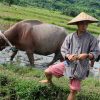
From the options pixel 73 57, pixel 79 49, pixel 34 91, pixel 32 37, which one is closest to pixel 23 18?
pixel 32 37

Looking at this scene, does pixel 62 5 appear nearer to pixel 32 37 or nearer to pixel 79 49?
pixel 32 37

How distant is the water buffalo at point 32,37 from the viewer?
43.3 feet

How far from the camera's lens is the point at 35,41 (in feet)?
43.8

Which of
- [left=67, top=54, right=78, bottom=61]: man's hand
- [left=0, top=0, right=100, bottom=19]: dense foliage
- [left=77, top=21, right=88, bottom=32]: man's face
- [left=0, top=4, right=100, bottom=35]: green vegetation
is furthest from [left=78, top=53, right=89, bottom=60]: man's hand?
[left=0, top=0, right=100, bottom=19]: dense foliage

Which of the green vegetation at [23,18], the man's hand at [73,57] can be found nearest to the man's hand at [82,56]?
the man's hand at [73,57]

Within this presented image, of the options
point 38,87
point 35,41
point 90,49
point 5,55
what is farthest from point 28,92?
point 5,55

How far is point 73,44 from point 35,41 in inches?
270

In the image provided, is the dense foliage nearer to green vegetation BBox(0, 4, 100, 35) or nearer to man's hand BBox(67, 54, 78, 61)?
green vegetation BBox(0, 4, 100, 35)

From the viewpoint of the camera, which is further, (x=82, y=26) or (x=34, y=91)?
(x=34, y=91)

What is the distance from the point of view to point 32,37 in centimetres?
1332

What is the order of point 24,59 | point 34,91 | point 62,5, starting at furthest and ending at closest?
point 62,5
point 24,59
point 34,91

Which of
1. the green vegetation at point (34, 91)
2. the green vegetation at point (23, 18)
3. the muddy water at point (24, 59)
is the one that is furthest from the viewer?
the green vegetation at point (23, 18)

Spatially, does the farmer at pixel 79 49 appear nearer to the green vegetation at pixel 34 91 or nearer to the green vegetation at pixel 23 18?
the green vegetation at pixel 34 91

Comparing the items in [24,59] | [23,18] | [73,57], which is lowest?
[23,18]
